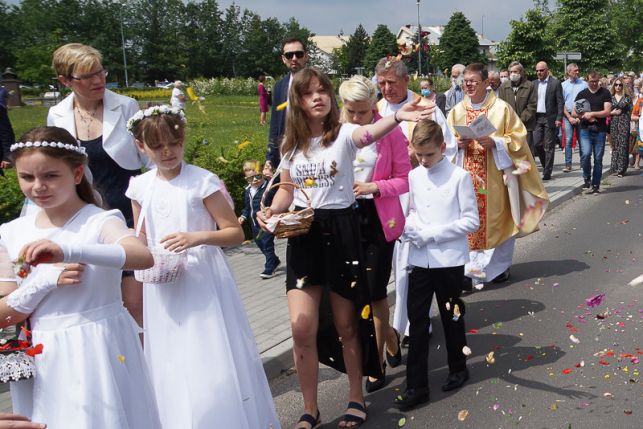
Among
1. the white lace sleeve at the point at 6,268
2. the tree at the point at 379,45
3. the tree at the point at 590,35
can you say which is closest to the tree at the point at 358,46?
the tree at the point at 379,45

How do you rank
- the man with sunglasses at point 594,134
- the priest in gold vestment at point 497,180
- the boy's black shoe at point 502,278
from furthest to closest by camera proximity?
the man with sunglasses at point 594,134 → the boy's black shoe at point 502,278 → the priest in gold vestment at point 497,180

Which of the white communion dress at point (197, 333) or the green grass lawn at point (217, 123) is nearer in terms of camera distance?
the white communion dress at point (197, 333)

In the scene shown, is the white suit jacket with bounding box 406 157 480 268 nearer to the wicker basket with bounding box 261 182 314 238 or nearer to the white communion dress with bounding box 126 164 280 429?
the wicker basket with bounding box 261 182 314 238

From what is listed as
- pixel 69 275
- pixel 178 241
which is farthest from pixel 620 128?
pixel 69 275

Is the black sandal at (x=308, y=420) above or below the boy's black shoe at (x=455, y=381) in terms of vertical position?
above

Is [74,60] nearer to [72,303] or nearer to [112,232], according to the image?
[112,232]

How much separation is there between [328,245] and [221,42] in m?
122

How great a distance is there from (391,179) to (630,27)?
299 feet

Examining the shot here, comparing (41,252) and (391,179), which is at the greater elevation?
(41,252)

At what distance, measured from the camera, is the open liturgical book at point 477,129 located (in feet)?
23.9

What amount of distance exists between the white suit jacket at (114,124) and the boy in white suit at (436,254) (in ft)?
6.02

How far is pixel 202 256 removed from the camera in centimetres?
396

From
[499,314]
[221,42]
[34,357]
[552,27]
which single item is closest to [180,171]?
[34,357]

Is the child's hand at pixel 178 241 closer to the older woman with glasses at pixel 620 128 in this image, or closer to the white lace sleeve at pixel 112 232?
the white lace sleeve at pixel 112 232
